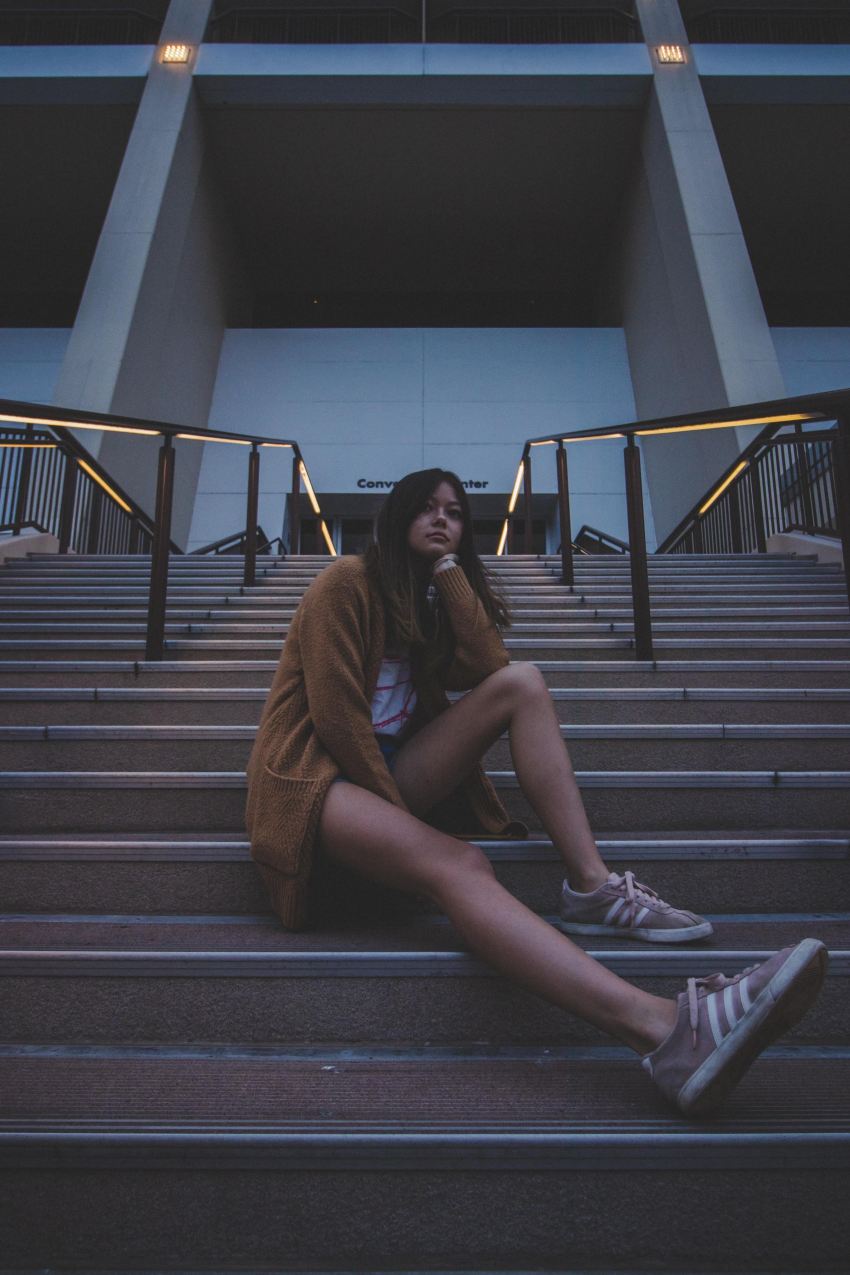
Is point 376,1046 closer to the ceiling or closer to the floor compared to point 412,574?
closer to the floor

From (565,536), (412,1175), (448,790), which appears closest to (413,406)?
(565,536)

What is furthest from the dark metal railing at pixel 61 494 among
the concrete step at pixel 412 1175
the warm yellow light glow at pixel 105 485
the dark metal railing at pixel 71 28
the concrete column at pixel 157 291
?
the dark metal railing at pixel 71 28

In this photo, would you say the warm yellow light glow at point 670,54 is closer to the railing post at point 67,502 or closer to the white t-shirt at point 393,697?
the railing post at point 67,502

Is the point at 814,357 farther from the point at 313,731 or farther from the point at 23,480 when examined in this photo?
the point at 313,731

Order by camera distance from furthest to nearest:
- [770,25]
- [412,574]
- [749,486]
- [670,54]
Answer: [770,25], [670,54], [749,486], [412,574]

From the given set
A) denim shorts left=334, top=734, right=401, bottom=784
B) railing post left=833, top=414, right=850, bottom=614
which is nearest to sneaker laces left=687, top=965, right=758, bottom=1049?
denim shorts left=334, top=734, right=401, bottom=784

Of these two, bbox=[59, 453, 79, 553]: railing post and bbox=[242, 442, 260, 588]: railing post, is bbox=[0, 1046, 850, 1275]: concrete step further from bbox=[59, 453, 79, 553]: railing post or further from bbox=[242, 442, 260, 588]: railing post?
bbox=[59, 453, 79, 553]: railing post

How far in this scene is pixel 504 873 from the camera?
1.60 meters

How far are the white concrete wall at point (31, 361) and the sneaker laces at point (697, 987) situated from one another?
10.6 m

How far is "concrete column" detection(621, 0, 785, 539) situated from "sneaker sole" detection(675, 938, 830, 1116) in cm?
649

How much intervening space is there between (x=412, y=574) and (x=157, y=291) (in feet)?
25.5

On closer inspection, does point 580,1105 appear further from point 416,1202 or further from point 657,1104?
point 416,1202

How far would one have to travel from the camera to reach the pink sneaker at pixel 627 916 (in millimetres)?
1350

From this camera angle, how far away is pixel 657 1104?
100 centimetres
